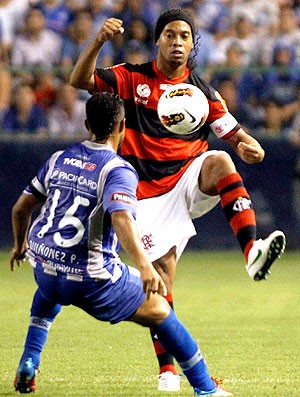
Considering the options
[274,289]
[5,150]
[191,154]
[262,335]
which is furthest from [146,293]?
[5,150]

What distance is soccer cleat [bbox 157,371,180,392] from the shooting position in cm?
690

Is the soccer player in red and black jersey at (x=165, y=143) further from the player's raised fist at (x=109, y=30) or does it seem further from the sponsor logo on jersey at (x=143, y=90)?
the player's raised fist at (x=109, y=30)

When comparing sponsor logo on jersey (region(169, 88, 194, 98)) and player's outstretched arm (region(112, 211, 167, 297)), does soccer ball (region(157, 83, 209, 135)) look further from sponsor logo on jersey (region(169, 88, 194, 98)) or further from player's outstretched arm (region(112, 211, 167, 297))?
player's outstretched arm (region(112, 211, 167, 297))

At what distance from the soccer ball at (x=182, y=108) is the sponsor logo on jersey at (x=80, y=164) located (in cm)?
131

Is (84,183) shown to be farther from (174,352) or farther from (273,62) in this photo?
(273,62)

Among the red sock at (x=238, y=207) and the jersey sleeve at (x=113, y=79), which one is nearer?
the red sock at (x=238, y=207)

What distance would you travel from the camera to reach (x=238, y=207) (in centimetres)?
695

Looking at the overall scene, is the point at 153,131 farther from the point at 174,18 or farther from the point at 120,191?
the point at 120,191

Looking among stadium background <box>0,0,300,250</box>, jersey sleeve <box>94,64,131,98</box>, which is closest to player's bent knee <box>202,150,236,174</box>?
jersey sleeve <box>94,64,131,98</box>

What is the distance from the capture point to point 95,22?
666 inches

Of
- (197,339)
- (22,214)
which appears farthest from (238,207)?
(197,339)

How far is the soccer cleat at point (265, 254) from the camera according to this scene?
648 cm

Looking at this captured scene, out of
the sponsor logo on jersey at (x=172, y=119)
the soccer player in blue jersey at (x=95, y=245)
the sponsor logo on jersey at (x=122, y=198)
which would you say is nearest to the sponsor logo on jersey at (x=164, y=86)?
the sponsor logo on jersey at (x=172, y=119)

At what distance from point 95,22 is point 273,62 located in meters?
2.71
